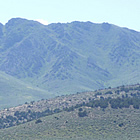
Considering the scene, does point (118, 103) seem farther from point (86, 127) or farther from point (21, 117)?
point (21, 117)

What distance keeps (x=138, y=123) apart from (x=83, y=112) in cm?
1514

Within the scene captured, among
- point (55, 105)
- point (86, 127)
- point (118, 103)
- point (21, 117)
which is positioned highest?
point (118, 103)

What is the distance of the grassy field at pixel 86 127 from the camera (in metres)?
85.7

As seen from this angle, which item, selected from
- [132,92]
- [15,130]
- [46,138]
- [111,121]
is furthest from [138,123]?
[132,92]

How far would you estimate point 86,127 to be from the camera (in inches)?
3600

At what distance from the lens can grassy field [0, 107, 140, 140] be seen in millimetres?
85688

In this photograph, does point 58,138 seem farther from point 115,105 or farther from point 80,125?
point 115,105

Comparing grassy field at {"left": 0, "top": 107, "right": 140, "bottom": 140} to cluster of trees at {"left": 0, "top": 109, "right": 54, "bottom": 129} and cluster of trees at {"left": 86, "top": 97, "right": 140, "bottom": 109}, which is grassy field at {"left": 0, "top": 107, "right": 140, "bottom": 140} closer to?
cluster of trees at {"left": 86, "top": 97, "right": 140, "bottom": 109}

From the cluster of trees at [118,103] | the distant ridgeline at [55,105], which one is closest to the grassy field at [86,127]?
the cluster of trees at [118,103]

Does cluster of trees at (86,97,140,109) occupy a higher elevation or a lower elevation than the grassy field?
higher

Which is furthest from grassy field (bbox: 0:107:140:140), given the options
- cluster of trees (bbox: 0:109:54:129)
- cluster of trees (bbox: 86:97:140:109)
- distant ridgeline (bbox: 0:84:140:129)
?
cluster of trees (bbox: 0:109:54:129)

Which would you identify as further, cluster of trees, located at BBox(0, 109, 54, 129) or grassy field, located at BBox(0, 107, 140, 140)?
cluster of trees, located at BBox(0, 109, 54, 129)

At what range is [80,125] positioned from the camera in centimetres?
9319

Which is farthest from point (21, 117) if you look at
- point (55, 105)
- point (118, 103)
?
point (118, 103)
